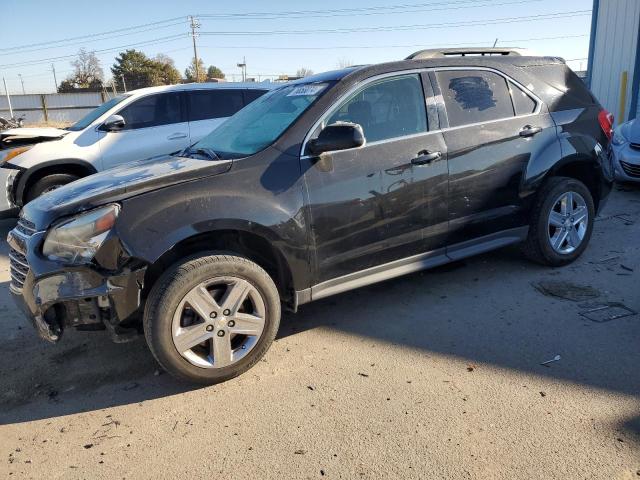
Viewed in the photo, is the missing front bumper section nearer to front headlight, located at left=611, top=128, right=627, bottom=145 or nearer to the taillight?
the taillight

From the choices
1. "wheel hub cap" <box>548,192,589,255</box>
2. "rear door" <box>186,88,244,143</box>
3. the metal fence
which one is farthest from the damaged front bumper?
the metal fence

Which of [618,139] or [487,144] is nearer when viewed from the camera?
[487,144]

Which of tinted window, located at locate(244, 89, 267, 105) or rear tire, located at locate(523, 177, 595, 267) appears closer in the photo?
rear tire, located at locate(523, 177, 595, 267)

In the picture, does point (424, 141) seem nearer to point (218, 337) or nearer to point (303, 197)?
point (303, 197)

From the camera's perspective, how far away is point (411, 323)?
3797 mm

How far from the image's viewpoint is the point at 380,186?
356 centimetres

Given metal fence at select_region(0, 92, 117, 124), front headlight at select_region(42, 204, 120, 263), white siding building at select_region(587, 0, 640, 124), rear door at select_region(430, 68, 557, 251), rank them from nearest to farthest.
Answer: front headlight at select_region(42, 204, 120, 263)
rear door at select_region(430, 68, 557, 251)
white siding building at select_region(587, 0, 640, 124)
metal fence at select_region(0, 92, 117, 124)

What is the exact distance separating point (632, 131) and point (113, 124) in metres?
7.49

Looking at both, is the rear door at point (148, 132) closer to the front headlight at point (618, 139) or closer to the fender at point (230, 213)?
the fender at point (230, 213)

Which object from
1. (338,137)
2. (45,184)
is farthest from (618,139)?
(45,184)

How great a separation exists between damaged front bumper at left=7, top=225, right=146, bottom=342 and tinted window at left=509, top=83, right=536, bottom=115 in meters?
3.25

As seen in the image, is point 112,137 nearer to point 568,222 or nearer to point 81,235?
point 81,235

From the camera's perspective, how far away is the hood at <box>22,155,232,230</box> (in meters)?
2.95

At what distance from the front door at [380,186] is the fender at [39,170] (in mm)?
4999
